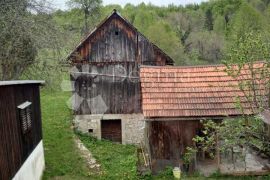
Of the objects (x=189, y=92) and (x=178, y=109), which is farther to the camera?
(x=189, y=92)

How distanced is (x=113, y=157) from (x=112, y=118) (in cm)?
334

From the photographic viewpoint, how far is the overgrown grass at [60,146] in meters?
15.0

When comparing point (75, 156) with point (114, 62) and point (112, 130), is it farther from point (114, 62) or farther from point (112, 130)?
point (114, 62)

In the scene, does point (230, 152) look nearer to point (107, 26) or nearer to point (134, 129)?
point (134, 129)

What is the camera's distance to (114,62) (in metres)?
19.7

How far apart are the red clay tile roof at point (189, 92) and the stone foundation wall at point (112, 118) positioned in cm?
472

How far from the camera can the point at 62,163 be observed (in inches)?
622

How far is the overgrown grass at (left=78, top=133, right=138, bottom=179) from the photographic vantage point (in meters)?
15.0

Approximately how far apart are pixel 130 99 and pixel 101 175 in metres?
6.11

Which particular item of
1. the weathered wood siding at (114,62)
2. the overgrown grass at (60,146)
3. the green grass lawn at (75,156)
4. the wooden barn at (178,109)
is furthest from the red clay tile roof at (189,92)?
the overgrown grass at (60,146)

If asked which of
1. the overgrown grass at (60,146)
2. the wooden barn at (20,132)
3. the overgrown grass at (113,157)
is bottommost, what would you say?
the overgrown grass at (113,157)

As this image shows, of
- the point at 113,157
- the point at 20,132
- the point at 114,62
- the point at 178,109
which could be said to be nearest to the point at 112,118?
the point at 114,62

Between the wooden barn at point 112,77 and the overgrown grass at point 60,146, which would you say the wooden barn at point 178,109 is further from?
the wooden barn at point 112,77

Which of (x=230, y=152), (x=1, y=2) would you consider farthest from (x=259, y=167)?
(x=1, y=2)
